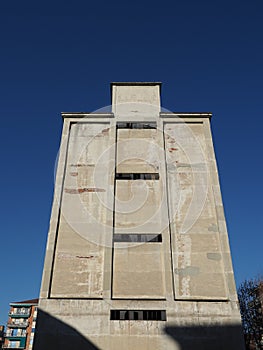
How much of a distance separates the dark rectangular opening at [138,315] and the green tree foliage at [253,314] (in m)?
21.8

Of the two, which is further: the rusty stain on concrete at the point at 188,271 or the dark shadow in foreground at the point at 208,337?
the rusty stain on concrete at the point at 188,271

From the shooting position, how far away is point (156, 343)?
1316cm

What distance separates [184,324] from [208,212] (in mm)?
5950

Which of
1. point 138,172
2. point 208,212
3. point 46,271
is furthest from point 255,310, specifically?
point 46,271

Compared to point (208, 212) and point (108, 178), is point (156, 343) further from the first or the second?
point (108, 178)

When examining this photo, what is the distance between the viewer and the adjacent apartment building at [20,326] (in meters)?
73.2

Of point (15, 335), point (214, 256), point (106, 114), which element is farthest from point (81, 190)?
point (15, 335)

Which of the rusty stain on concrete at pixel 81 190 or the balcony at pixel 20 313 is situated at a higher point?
the balcony at pixel 20 313

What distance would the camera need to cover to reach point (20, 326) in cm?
7431

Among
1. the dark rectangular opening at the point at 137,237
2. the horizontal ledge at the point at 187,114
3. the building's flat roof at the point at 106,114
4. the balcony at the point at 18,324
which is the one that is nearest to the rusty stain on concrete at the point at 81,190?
the dark rectangular opening at the point at 137,237

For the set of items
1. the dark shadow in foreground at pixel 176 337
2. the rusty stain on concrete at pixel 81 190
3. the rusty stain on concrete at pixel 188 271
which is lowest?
the dark shadow in foreground at pixel 176 337

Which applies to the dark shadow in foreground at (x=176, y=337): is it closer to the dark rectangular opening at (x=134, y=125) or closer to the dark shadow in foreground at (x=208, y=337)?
the dark shadow in foreground at (x=208, y=337)

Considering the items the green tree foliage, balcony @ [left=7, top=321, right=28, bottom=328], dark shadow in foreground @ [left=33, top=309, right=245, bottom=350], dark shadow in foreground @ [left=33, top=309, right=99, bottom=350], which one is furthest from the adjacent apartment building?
dark shadow in foreground @ [left=33, top=309, right=245, bottom=350]

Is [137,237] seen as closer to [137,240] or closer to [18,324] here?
[137,240]
